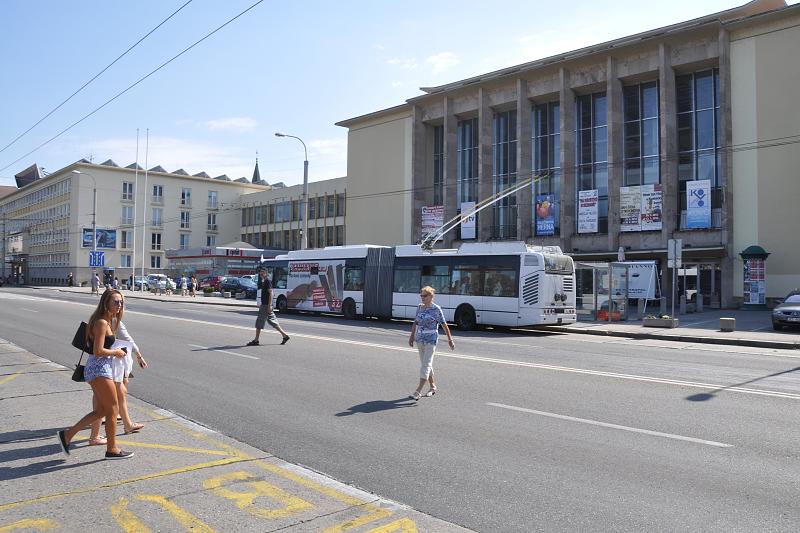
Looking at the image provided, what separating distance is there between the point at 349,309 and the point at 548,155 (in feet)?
72.4

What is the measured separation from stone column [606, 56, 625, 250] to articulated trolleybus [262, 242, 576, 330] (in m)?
17.1

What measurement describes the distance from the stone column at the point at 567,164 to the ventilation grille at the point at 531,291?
20477 mm

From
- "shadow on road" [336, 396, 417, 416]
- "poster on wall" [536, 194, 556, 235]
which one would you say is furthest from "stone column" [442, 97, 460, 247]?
"shadow on road" [336, 396, 417, 416]

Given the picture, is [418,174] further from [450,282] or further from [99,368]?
[99,368]

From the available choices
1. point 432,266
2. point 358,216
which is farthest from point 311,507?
point 358,216

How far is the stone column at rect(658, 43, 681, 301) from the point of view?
36.2 metres

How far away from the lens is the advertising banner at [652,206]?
36688mm

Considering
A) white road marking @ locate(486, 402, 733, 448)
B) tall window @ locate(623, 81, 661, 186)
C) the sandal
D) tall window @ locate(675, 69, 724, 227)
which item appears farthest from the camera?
tall window @ locate(623, 81, 661, 186)

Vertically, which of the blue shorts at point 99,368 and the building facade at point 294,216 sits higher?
the building facade at point 294,216

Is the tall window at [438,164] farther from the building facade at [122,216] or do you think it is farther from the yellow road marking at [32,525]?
the yellow road marking at [32,525]

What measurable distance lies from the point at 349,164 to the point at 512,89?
1728 cm

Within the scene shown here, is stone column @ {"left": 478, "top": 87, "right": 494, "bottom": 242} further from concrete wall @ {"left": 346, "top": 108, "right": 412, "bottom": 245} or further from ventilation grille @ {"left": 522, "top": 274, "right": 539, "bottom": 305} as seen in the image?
ventilation grille @ {"left": 522, "top": 274, "right": 539, "bottom": 305}

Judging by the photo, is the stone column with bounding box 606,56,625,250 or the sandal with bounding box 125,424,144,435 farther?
the stone column with bounding box 606,56,625,250

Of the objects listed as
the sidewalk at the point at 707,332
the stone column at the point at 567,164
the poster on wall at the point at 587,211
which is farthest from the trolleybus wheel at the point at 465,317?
the poster on wall at the point at 587,211
